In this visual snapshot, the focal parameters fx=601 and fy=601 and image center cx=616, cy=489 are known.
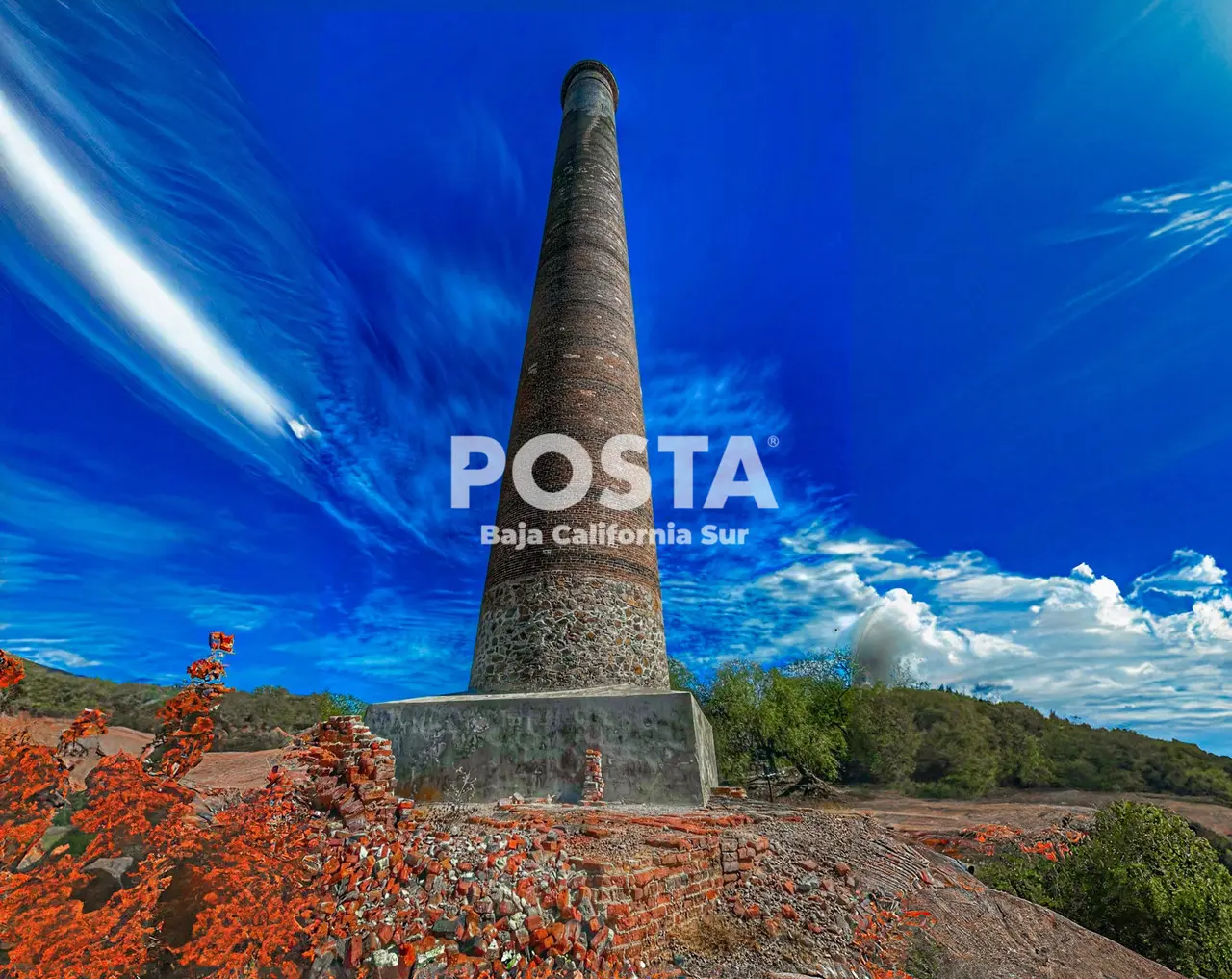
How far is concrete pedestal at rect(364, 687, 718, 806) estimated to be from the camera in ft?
24.0

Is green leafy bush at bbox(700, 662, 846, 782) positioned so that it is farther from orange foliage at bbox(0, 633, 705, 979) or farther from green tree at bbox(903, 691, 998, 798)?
orange foliage at bbox(0, 633, 705, 979)

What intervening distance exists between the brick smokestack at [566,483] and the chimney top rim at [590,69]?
2753 mm

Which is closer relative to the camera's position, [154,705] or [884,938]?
[884,938]

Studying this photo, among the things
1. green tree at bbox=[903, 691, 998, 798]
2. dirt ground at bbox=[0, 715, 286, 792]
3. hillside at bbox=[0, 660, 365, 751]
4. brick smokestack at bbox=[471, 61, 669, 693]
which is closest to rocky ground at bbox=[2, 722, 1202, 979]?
brick smokestack at bbox=[471, 61, 669, 693]

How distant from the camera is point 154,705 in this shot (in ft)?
70.8

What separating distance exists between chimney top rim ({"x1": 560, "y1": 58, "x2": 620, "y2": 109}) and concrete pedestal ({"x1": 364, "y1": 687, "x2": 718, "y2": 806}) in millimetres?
13971

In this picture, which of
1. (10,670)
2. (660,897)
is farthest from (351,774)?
(660,897)

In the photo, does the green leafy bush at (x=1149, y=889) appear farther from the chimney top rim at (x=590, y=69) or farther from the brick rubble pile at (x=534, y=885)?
the chimney top rim at (x=590, y=69)

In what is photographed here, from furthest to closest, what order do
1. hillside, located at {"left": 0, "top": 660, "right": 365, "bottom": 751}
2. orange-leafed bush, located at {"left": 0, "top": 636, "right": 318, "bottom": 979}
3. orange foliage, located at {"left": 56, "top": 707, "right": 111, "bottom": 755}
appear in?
hillside, located at {"left": 0, "top": 660, "right": 365, "bottom": 751}, orange foliage, located at {"left": 56, "top": 707, "right": 111, "bottom": 755}, orange-leafed bush, located at {"left": 0, "top": 636, "right": 318, "bottom": 979}

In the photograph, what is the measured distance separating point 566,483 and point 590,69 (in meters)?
11.1

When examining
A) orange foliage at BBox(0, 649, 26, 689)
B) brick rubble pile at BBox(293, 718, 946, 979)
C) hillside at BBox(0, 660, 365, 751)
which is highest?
hillside at BBox(0, 660, 365, 751)

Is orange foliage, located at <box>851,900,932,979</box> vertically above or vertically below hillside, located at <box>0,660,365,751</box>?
below

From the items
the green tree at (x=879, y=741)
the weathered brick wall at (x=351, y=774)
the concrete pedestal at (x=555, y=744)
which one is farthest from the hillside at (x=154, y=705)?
the green tree at (x=879, y=741)

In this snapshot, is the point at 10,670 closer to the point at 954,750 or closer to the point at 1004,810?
the point at 1004,810
